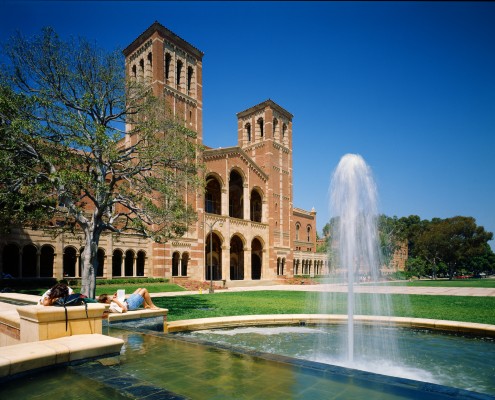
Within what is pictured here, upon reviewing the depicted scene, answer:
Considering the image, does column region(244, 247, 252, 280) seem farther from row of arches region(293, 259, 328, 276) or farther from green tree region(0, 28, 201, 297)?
green tree region(0, 28, 201, 297)

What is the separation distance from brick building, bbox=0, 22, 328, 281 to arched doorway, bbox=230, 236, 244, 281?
0.39ft

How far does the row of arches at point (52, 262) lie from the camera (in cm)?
2459

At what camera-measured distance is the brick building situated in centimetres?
2683

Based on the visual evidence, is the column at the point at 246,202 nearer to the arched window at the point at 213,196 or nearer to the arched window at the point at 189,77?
the arched window at the point at 213,196

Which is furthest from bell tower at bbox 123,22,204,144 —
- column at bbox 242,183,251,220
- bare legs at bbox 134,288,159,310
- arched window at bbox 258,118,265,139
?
bare legs at bbox 134,288,159,310

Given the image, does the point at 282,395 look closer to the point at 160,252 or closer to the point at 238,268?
the point at 160,252

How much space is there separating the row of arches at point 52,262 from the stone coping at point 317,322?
1895cm

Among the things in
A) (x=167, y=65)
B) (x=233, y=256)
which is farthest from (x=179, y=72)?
(x=233, y=256)

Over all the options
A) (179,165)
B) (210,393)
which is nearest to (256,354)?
(210,393)

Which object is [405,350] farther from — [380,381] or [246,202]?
[246,202]

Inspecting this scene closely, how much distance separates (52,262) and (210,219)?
46.9 feet

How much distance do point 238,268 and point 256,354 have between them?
3741 cm

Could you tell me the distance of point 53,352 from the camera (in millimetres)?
4602

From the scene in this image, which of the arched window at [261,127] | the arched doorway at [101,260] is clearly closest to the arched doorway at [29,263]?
the arched doorway at [101,260]
